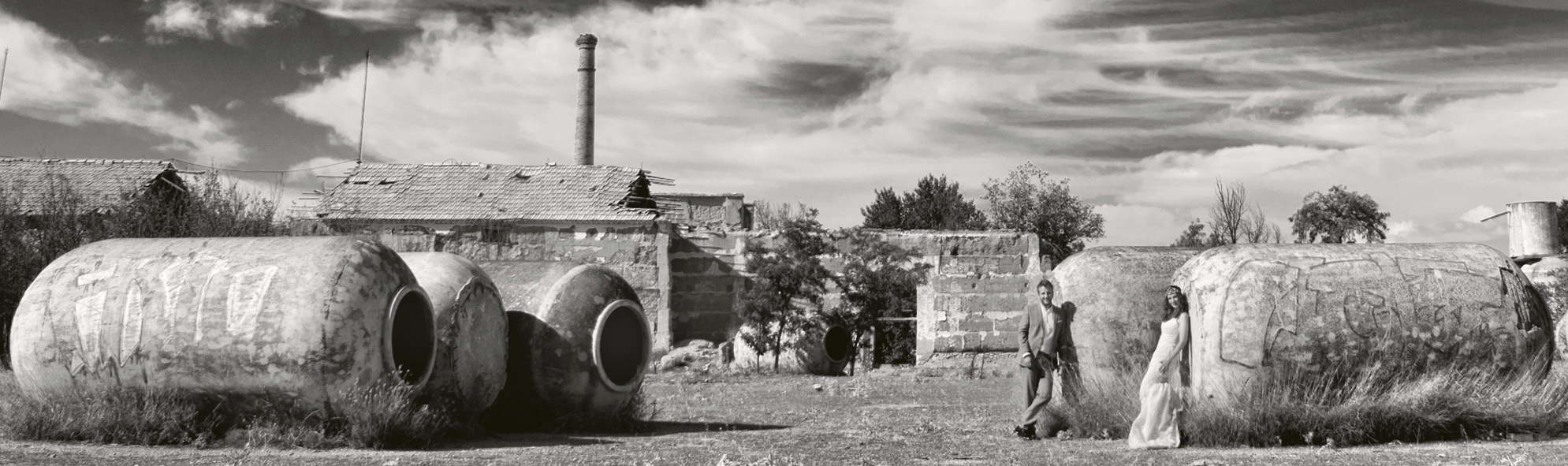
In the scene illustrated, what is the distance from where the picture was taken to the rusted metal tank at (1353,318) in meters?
A: 8.45

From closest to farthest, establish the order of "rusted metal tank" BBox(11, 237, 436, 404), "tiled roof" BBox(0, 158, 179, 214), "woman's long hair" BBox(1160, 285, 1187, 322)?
"rusted metal tank" BBox(11, 237, 436, 404)
"woman's long hair" BBox(1160, 285, 1187, 322)
"tiled roof" BBox(0, 158, 179, 214)

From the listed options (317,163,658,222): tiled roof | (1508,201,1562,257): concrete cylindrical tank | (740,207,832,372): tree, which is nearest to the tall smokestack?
(317,163,658,222): tiled roof

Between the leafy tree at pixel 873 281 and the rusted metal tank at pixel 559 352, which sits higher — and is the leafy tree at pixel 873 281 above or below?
above

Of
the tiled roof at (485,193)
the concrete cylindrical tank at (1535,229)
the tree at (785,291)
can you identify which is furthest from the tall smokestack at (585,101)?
the concrete cylindrical tank at (1535,229)

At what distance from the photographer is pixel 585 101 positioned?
36.1m

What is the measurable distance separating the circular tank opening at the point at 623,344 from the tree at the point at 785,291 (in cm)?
1063

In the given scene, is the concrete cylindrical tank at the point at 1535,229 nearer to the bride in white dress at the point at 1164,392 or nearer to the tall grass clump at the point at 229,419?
the bride in white dress at the point at 1164,392

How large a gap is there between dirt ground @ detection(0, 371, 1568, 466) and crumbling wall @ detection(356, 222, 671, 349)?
11.6 metres

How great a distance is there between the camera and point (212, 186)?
21516 mm

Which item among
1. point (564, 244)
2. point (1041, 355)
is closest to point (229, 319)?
point (1041, 355)

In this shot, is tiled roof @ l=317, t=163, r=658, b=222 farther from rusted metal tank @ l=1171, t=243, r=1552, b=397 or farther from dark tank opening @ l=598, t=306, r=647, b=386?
rusted metal tank @ l=1171, t=243, r=1552, b=397

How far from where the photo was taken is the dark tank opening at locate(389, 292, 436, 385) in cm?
874

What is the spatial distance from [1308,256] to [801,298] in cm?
1412

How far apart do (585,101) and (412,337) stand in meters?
27.5
